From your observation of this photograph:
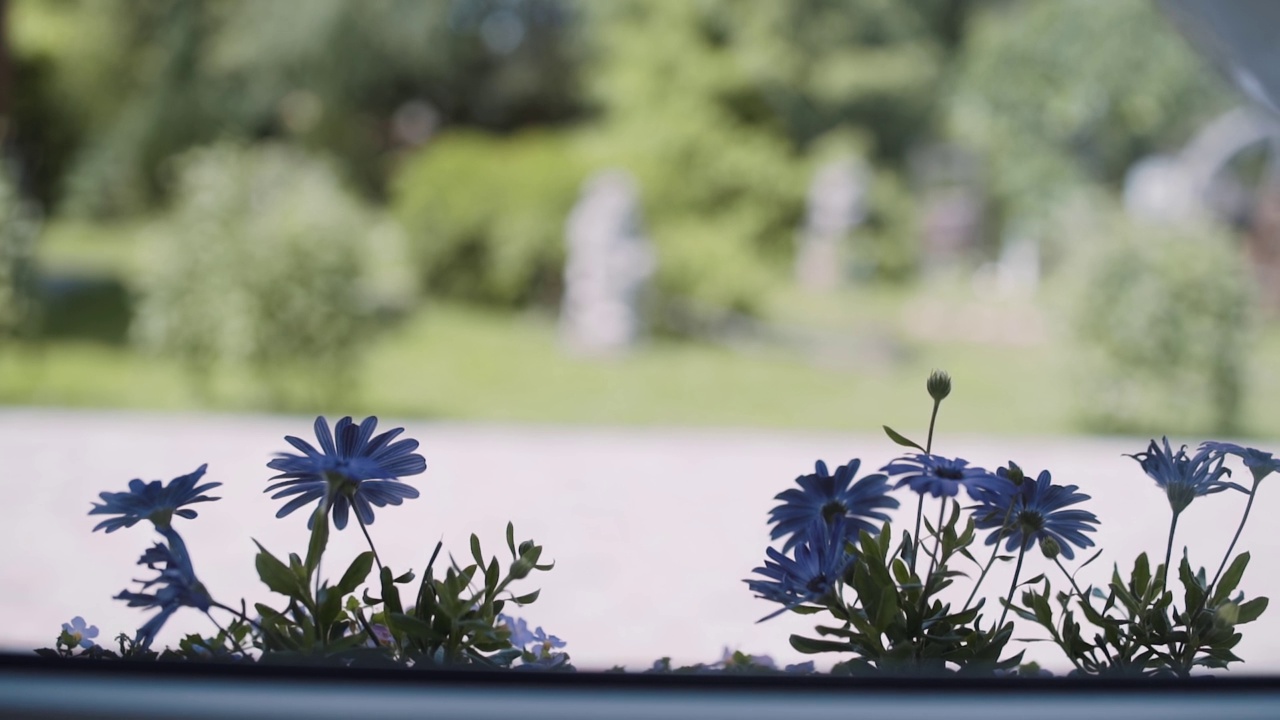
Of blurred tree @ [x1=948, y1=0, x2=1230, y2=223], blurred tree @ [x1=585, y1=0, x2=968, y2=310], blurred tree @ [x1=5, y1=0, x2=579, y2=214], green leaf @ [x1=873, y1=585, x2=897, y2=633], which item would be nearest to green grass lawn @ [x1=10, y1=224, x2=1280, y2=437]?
blurred tree @ [x1=585, y1=0, x2=968, y2=310]

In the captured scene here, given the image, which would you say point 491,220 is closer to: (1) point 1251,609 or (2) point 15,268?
(2) point 15,268

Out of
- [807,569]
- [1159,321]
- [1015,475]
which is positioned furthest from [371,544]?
[1159,321]

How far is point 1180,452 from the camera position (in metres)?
0.62

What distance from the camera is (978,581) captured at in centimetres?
63

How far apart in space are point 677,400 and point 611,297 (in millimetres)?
1132

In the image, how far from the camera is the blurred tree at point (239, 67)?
337 inches

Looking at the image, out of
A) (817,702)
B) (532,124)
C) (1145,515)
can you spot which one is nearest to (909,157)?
(532,124)

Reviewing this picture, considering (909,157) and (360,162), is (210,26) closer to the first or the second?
(360,162)

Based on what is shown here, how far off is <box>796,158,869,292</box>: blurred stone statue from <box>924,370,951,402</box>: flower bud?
747cm

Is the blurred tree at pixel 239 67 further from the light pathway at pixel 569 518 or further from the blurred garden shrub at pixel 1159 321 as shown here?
the blurred garden shrub at pixel 1159 321

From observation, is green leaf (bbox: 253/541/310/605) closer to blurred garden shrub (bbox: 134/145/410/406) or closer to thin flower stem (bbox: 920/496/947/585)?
thin flower stem (bbox: 920/496/947/585)

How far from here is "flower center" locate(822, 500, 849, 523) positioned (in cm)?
61

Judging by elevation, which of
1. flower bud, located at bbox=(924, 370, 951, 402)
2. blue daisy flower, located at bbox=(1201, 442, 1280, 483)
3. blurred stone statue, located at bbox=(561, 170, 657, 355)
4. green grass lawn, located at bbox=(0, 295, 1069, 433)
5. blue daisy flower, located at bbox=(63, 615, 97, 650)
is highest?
blurred stone statue, located at bbox=(561, 170, 657, 355)

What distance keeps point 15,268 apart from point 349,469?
5333mm
